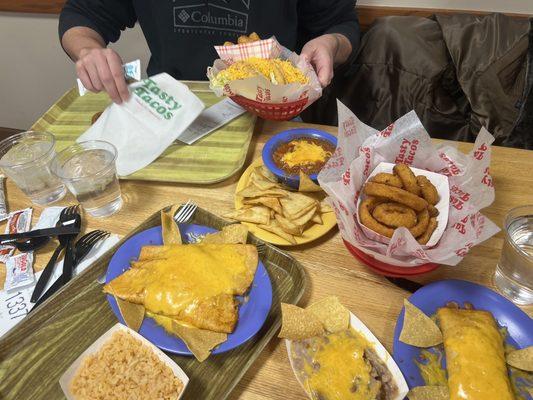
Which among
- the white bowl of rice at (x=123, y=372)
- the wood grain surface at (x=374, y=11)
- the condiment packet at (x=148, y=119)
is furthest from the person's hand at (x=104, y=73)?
the wood grain surface at (x=374, y=11)

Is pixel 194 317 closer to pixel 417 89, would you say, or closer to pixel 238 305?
pixel 238 305

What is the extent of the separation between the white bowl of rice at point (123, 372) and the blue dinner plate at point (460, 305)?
0.44m

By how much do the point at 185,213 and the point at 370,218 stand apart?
1.72 ft

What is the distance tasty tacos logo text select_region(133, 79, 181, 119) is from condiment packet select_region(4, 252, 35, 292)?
66cm

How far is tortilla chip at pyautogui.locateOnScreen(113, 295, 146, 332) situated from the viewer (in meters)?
0.84

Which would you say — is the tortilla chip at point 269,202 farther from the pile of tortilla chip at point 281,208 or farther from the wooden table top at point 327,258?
the wooden table top at point 327,258

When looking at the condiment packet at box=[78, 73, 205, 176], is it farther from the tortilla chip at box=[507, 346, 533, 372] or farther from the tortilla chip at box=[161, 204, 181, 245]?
the tortilla chip at box=[507, 346, 533, 372]

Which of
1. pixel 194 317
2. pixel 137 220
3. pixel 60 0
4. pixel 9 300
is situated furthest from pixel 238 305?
pixel 60 0

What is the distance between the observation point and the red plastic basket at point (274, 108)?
1.42m

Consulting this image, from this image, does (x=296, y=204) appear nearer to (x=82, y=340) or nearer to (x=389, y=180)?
(x=389, y=180)

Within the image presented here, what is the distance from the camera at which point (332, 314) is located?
2.76ft

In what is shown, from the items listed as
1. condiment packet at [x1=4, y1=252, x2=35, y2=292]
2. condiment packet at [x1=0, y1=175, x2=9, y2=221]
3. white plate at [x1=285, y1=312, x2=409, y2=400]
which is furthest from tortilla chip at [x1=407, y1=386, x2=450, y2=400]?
condiment packet at [x1=0, y1=175, x2=9, y2=221]

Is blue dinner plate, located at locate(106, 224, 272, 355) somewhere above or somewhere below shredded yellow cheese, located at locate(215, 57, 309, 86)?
below

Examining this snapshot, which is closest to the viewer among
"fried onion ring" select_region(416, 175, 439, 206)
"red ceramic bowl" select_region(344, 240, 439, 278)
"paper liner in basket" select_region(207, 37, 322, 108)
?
"red ceramic bowl" select_region(344, 240, 439, 278)
